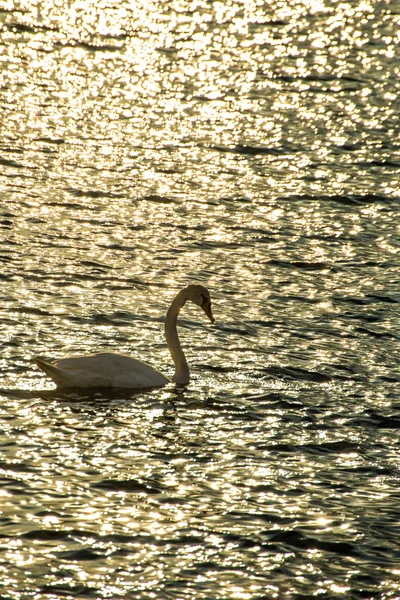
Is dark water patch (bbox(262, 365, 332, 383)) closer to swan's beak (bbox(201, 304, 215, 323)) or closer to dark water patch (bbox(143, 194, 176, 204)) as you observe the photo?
swan's beak (bbox(201, 304, 215, 323))

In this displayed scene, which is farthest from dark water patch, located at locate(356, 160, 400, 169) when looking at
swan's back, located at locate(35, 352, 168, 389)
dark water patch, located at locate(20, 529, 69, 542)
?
dark water patch, located at locate(20, 529, 69, 542)

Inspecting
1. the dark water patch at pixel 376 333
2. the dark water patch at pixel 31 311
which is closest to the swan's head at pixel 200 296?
the dark water patch at pixel 31 311

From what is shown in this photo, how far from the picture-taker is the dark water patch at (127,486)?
12.3 m

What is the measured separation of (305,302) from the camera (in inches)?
731

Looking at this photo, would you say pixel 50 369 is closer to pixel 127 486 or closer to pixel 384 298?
pixel 127 486

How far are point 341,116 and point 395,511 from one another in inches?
644

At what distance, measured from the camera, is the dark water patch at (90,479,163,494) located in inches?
484

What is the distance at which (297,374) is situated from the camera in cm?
1579

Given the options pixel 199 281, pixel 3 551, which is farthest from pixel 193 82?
Answer: pixel 3 551

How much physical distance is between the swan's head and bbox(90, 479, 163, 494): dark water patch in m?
4.20

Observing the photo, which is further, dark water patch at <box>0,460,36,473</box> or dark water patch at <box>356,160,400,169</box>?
dark water patch at <box>356,160,400,169</box>

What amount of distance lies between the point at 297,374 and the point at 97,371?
2.62m

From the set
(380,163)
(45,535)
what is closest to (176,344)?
(45,535)

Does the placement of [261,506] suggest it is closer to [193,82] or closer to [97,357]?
[97,357]
